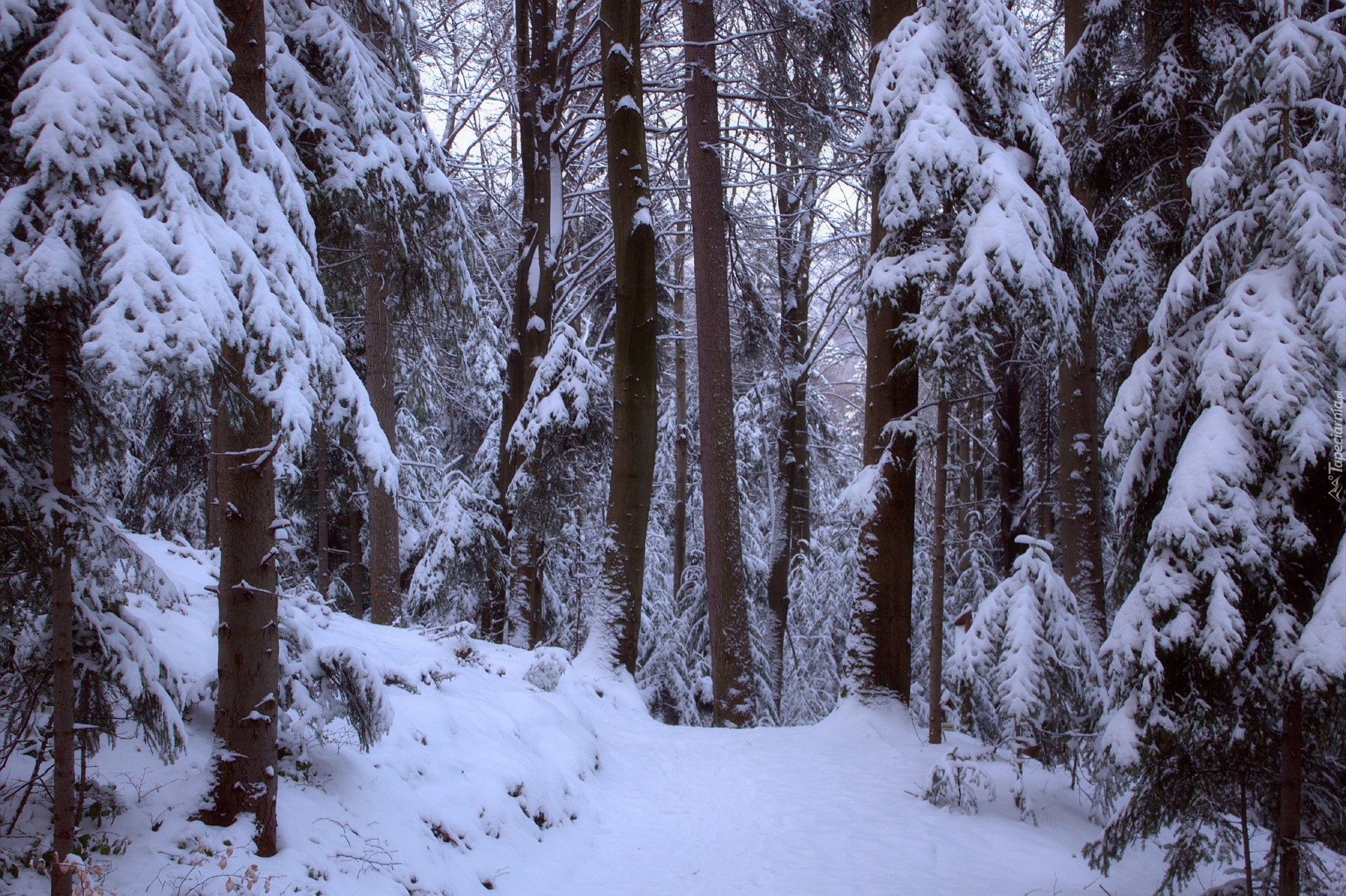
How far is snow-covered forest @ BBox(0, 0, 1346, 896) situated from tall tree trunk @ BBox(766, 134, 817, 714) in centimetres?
104

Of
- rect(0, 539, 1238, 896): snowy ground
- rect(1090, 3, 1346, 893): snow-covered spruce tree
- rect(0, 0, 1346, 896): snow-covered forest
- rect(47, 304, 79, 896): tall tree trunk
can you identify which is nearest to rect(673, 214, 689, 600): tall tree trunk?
rect(0, 0, 1346, 896): snow-covered forest

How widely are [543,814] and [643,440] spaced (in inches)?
197

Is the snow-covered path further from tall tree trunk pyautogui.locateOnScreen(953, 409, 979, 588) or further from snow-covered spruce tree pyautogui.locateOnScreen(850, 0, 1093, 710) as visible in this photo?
tall tree trunk pyautogui.locateOnScreen(953, 409, 979, 588)

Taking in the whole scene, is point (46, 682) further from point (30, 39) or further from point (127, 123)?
point (30, 39)

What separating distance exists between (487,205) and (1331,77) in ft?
37.4

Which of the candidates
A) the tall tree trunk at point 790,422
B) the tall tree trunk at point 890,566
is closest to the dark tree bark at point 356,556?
the tall tree trunk at point 790,422

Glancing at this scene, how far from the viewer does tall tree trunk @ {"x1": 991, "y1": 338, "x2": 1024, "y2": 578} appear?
36.1 feet

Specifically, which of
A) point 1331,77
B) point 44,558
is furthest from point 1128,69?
point 44,558

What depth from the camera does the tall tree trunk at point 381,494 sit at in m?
9.38

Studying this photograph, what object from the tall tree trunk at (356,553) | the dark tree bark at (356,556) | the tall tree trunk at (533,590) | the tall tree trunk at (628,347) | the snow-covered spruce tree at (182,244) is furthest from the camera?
the dark tree bark at (356,556)

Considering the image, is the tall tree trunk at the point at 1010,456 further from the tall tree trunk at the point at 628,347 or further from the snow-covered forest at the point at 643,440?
the tall tree trunk at the point at 628,347

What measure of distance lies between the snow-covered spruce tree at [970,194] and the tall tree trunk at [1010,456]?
3882 millimetres

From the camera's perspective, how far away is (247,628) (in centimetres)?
369

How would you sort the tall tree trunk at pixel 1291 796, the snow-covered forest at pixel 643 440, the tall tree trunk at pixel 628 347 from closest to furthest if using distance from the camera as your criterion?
1. the snow-covered forest at pixel 643 440
2. the tall tree trunk at pixel 1291 796
3. the tall tree trunk at pixel 628 347
